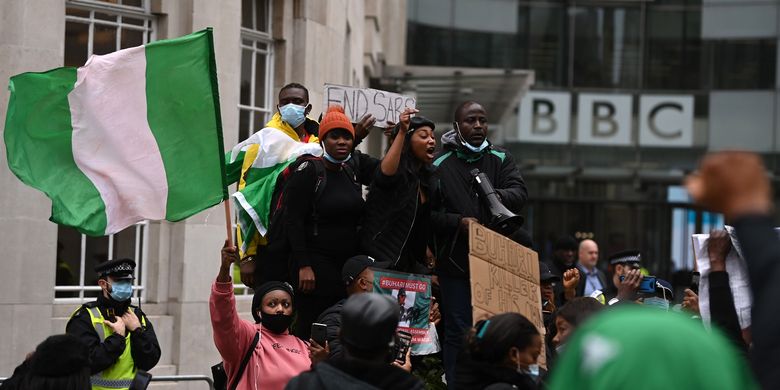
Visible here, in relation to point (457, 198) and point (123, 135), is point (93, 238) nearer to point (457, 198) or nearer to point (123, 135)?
point (123, 135)

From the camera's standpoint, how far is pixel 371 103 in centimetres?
902

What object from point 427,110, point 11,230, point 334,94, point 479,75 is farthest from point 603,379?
point 427,110

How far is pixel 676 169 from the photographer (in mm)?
34062

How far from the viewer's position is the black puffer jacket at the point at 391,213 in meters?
8.12

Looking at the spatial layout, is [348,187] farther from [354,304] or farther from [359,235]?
[354,304]

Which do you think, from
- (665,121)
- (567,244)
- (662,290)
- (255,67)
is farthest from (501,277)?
(665,121)

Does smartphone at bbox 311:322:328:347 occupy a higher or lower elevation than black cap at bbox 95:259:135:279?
lower

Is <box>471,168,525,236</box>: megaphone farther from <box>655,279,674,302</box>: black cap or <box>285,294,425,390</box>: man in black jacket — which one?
<box>285,294,425,390</box>: man in black jacket

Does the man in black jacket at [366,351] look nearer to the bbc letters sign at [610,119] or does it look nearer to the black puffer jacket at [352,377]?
the black puffer jacket at [352,377]

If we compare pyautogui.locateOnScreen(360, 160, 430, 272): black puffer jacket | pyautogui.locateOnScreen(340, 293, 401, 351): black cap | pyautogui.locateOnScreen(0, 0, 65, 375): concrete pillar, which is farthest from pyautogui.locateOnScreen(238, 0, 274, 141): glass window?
pyautogui.locateOnScreen(340, 293, 401, 351): black cap

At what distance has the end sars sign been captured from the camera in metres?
8.99

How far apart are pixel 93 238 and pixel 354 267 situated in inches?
244

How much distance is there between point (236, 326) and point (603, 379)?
463 centimetres

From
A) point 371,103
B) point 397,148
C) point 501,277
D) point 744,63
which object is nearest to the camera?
point 501,277
